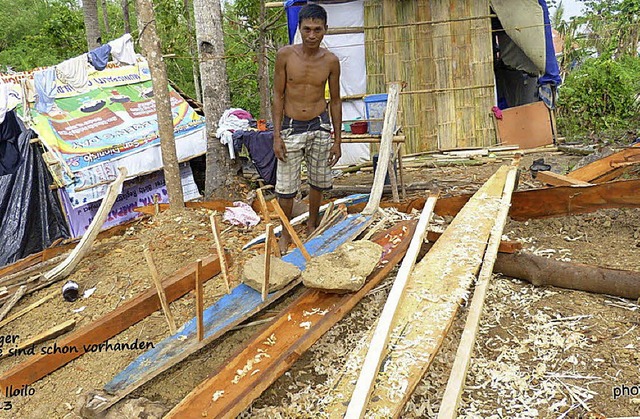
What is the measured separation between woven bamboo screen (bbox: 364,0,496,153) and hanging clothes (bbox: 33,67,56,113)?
4942 mm

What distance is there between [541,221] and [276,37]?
27.1 feet

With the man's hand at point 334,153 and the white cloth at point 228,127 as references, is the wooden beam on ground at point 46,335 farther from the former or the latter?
the white cloth at point 228,127

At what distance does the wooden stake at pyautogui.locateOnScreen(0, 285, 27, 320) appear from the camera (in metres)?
3.58

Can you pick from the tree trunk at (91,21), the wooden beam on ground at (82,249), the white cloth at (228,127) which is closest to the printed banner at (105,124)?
the tree trunk at (91,21)

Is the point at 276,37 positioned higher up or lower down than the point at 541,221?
higher up

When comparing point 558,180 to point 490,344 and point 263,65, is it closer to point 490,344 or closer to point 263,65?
point 490,344

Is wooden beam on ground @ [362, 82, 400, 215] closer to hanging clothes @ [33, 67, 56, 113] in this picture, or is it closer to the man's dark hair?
the man's dark hair

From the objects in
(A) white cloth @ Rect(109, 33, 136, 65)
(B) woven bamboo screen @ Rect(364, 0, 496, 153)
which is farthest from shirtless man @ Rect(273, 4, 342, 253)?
(A) white cloth @ Rect(109, 33, 136, 65)

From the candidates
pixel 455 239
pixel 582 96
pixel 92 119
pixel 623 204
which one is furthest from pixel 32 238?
pixel 582 96

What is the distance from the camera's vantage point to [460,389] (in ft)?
6.47

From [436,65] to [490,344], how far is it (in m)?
6.82

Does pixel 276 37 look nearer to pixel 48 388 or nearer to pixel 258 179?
pixel 258 179

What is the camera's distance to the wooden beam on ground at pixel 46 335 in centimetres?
316

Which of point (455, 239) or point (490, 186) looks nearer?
point (455, 239)
